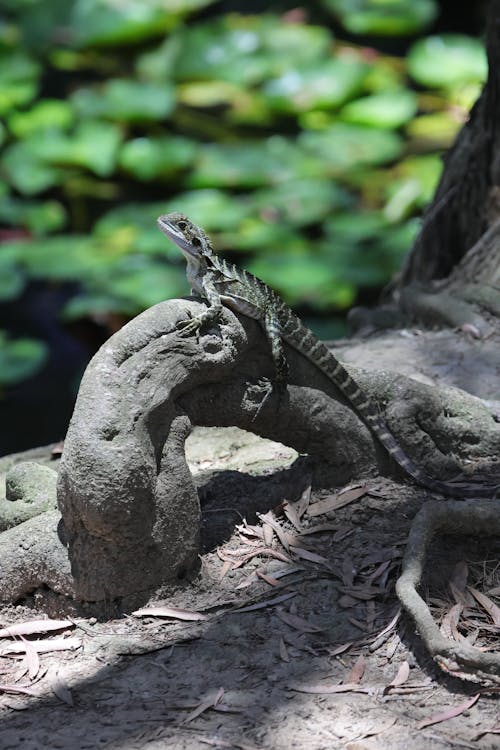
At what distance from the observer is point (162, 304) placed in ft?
11.7

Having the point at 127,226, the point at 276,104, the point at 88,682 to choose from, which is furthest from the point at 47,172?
the point at 88,682

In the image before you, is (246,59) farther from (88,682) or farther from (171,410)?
(88,682)

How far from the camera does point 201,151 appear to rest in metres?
9.64

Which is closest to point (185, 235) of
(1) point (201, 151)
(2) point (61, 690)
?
(2) point (61, 690)

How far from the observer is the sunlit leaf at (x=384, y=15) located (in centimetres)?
1134

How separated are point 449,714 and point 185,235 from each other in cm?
221

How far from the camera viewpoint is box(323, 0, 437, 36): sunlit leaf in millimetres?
11336

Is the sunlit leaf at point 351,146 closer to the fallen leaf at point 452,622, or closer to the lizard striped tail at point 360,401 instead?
the lizard striped tail at point 360,401

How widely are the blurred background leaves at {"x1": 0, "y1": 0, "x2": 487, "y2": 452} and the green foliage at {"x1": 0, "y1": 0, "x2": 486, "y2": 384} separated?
21 millimetres

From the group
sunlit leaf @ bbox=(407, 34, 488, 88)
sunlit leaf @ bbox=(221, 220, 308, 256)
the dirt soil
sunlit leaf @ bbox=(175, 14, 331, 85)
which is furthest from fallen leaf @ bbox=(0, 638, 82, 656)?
sunlit leaf @ bbox=(407, 34, 488, 88)

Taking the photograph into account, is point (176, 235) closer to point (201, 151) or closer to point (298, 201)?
point (298, 201)

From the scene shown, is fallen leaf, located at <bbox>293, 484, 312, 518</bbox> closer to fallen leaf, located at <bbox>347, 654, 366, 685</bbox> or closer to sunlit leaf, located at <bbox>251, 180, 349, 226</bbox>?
fallen leaf, located at <bbox>347, 654, 366, 685</bbox>

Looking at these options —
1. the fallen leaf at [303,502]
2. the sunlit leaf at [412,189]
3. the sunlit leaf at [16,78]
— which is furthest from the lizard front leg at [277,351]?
the sunlit leaf at [16,78]

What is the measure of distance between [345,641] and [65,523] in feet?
3.56
